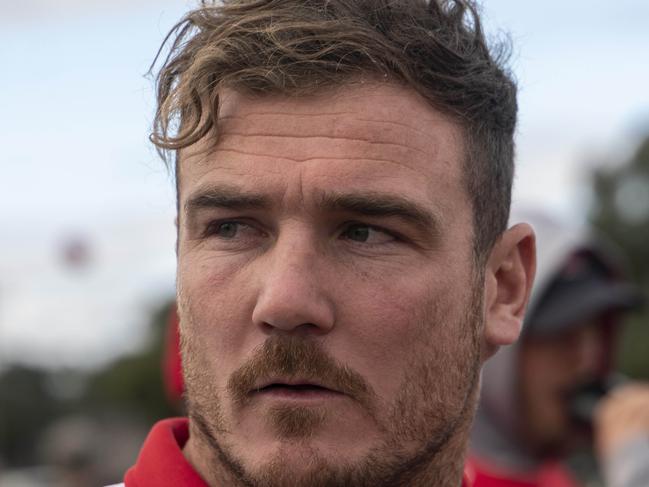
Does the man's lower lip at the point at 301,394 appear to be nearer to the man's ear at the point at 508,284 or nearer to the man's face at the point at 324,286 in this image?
the man's face at the point at 324,286

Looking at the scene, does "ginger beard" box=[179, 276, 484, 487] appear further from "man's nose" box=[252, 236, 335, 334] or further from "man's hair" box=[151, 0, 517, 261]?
"man's hair" box=[151, 0, 517, 261]

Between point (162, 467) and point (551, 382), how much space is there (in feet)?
10.6

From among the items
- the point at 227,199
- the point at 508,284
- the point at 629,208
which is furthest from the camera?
the point at 629,208

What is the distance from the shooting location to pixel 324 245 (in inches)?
120

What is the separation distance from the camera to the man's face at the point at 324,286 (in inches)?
115

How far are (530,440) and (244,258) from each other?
3.34 m

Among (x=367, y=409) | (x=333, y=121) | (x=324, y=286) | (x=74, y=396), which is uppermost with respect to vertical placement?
(x=333, y=121)

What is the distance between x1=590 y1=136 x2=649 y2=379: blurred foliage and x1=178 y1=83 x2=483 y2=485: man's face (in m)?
47.6

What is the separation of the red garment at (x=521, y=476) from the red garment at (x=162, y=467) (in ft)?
9.69

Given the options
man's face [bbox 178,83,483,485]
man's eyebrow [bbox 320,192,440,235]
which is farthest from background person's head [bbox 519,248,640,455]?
man's eyebrow [bbox 320,192,440,235]

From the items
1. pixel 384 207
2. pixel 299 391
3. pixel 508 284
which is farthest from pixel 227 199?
pixel 508 284

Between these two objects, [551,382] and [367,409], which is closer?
[367,409]

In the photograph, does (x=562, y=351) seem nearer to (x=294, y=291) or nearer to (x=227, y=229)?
(x=227, y=229)

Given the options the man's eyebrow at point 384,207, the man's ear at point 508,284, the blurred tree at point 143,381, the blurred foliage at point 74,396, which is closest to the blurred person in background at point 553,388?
the man's ear at point 508,284
